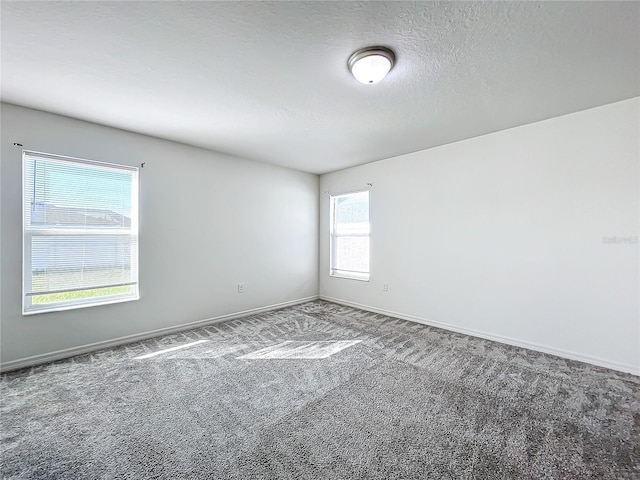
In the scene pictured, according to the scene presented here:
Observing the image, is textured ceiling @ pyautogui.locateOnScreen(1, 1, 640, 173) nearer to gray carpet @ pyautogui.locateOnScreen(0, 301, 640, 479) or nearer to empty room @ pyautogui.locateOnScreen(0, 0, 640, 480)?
empty room @ pyautogui.locateOnScreen(0, 0, 640, 480)

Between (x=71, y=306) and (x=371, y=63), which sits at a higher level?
(x=371, y=63)

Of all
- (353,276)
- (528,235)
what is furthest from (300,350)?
Result: (528,235)

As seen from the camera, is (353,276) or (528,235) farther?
(353,276)

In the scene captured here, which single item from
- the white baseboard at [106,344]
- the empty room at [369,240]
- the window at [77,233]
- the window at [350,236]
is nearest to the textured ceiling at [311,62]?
the empty room at [369,240]

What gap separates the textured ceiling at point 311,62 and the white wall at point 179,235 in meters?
0.36

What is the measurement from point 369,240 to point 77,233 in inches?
148

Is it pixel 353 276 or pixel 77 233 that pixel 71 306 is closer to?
pixel 77 233

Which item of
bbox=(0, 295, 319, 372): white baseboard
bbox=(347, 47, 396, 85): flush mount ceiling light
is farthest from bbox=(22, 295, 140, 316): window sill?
bbox=(347, 47, 396, 85): flush mount ceiling light

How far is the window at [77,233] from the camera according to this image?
2.67 metres

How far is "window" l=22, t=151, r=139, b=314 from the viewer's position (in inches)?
105

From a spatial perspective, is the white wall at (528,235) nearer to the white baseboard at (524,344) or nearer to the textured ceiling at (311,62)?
the white baseboard at (524,344)

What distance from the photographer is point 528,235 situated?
3.02 m

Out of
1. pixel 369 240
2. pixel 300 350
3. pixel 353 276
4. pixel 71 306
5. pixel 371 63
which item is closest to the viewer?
pixel 371 63

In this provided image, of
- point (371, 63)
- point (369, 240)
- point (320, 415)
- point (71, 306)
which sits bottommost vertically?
point (320, 415)
